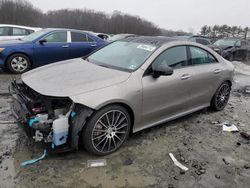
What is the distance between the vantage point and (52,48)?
7.30 meters

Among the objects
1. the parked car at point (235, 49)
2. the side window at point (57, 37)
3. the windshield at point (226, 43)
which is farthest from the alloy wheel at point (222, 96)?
the windshield at point (226, 43)

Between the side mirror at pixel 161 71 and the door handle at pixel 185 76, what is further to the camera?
the door handle at pixel 185 76

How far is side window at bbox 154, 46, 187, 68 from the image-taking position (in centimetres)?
361

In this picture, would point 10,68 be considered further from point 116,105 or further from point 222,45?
point 222,45

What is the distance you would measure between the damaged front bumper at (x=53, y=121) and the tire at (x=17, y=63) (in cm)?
450

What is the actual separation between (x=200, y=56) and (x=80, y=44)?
4654 millimetres

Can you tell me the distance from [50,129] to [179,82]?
6.95 ft

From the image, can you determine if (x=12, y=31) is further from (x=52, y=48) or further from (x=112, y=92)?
(x=112, y=92)

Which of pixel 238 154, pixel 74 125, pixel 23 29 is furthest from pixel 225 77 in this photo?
pixel 23 29

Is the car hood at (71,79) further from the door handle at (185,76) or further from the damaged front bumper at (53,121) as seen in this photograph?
the door handle at (185,76)

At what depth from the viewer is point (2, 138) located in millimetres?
3428

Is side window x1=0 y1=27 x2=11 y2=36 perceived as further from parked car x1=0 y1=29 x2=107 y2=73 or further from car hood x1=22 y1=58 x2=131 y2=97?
car hood x1=22 y1=58 x2=131 y2=97

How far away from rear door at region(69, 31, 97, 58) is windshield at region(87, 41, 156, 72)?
364 cm

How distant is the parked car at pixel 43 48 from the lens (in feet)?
22.4
